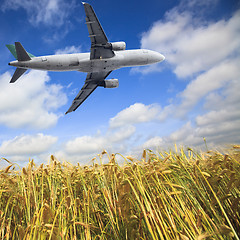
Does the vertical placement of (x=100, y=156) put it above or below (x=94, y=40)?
below

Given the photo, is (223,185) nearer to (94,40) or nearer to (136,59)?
(94,40)

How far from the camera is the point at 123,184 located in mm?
3246

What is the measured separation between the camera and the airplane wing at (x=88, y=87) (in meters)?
30.8

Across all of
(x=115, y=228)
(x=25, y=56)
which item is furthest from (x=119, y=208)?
(x=25, y=56)

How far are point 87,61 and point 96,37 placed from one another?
328cm

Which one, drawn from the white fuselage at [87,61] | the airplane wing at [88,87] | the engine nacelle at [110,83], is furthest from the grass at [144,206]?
the airplane wing at [88,87]

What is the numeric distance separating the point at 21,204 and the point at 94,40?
939 inches

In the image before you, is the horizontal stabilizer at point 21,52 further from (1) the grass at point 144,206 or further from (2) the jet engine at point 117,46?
(1) the grass at point 144,206

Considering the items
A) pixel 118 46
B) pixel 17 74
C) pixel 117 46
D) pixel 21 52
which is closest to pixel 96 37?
pixel 117 46

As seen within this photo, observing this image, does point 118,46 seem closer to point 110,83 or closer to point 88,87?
point 110,83

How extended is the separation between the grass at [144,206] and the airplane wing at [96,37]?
70.4 ft

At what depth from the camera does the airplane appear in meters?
25.0

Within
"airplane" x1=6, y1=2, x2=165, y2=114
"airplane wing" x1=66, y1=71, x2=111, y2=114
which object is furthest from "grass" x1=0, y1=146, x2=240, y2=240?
"airplane wing" x1=66, y1=71, x2=111, y2=114

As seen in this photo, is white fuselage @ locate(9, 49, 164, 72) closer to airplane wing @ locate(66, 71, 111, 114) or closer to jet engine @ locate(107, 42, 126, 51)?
jet engine @ locate(107, 42, 126, 51)
